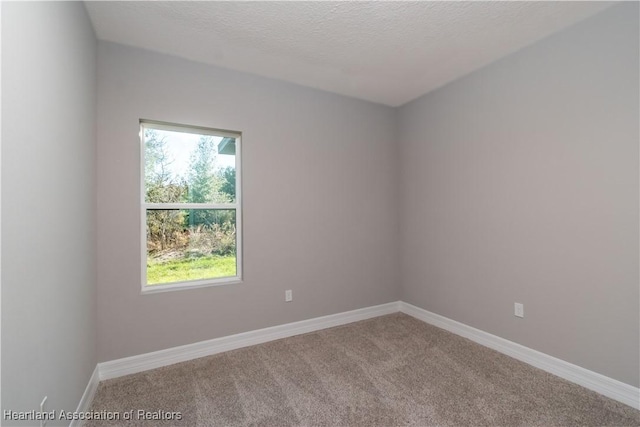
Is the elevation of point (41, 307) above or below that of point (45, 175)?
below

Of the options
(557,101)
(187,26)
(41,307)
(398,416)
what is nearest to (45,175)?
(41,307)

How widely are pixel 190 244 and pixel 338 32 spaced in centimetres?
221

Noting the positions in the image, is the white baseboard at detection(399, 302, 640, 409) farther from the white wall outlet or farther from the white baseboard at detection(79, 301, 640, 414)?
the white wall outlet

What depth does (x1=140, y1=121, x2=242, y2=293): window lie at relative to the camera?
252cm

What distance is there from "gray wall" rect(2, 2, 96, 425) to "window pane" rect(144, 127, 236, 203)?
1.75 feet

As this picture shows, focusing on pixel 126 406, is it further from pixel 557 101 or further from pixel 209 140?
pixel 557 101

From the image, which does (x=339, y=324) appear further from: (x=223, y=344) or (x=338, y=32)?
(x=338, y=32)

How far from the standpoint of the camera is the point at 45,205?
132 centimetres

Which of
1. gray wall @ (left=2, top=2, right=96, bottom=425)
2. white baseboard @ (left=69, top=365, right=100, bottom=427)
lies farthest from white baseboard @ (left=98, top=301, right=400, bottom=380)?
gray wall @ (left=2, top=2, right=96, bottom=425)

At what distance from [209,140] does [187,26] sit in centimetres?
94

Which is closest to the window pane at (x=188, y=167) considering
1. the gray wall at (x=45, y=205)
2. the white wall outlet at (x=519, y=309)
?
the gray wall at (x=45, y=205)

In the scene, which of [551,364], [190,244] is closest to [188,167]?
[190,244]

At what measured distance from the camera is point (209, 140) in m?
2.77

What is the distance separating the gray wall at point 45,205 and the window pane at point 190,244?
542mm
